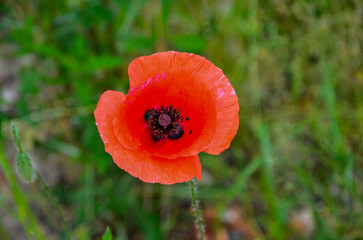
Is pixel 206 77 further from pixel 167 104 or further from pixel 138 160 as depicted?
pixel 138 160

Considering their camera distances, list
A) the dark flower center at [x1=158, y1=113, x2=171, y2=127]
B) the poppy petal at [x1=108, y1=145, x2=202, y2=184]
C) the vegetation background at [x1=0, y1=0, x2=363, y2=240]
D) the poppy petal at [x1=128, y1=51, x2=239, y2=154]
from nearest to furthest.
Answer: the poppy petal at [x1=108, y1=145, x2=202, y2=184] < the poppy petal at [x1=128, y1=51, x2=239, y2=154] < the dark flower center at [x1=158, y1=113, x2=171, y2=127] < the vegetation background at [x1=0, y1=0, x2=363, y2=240]

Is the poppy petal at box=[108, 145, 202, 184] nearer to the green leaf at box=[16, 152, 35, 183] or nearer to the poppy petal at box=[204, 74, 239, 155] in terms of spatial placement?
the poppy petal at box=[204, 74, 239, 155]

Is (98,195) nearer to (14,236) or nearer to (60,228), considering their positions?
(60,228)

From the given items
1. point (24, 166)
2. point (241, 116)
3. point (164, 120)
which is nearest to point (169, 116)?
point (164, 120)

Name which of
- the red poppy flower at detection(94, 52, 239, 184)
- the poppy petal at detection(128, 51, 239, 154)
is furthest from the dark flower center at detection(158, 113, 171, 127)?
the poppy petal at detection(128, 51, 239, 154)

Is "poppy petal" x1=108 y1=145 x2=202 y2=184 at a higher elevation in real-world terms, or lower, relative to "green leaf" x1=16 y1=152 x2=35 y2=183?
lower

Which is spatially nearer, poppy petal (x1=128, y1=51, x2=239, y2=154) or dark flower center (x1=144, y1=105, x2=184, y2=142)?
poppy petal (x1=128, y1=51, x2=239, y2=154)
